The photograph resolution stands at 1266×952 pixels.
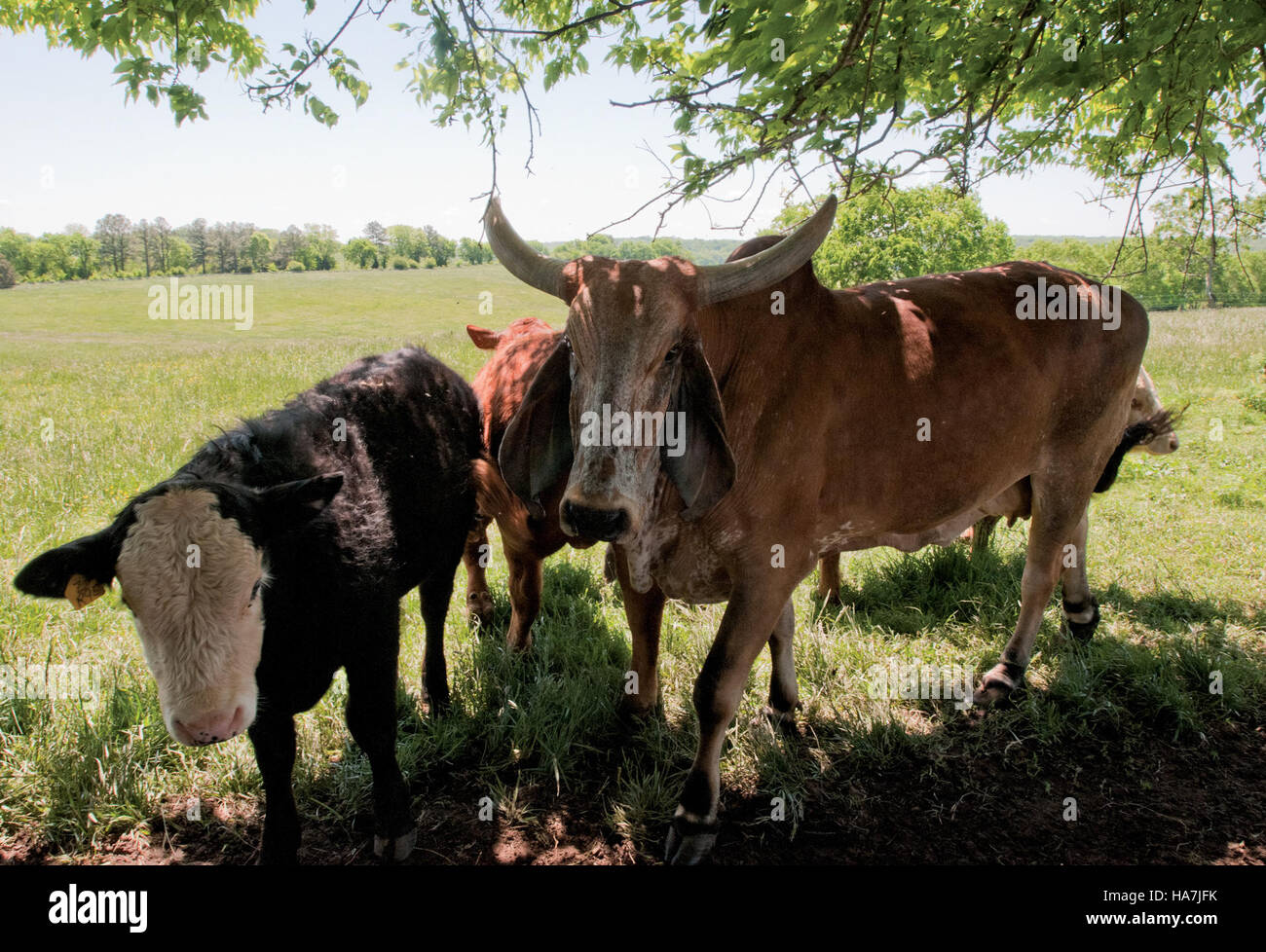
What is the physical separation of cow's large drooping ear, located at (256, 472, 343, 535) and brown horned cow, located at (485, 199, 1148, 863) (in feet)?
Result: 2.59

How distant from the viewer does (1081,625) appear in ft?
A: 16.9

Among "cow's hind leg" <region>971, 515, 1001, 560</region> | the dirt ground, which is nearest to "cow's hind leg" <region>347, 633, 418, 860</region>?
the dirt ground

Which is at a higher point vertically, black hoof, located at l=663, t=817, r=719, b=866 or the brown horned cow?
the brown horned cow

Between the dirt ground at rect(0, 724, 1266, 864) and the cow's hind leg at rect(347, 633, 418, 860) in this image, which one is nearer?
the cow's hind leg at rect(347, 633, 418, 860)

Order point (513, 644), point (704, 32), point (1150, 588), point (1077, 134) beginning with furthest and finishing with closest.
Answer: point (1077, 134)
point (1150, 588)
point (513, 644)
point (704, 32)

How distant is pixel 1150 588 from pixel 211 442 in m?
6.71

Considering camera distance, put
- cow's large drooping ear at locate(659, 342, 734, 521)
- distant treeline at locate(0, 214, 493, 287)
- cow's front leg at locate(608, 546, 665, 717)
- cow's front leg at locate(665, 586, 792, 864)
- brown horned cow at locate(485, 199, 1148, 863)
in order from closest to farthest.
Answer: brown horned cow at locate(485, 199, 1148, 863)
cow's large drooping ear at locate(659, 342, 734, 521)
cow's front leg at locate(665, 586, 792, 864)
cow's front leg at locate(608, 546, 665, 717)
distant treeline at locate(0, 214, 493, 287)

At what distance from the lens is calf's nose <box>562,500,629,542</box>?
8.13 ft

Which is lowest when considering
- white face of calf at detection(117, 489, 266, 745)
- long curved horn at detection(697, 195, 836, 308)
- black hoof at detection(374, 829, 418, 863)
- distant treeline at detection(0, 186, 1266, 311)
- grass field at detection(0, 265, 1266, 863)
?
black hoof at detection(374, 829, 418, 863)

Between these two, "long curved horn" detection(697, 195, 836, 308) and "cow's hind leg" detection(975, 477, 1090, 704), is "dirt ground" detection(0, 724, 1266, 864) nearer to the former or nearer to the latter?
"cow's hind leg" detection(975, 477, 1090, 704)

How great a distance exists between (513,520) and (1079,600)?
404 cm

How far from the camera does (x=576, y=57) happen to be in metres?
5.30

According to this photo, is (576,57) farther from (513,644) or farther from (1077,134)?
(1077,134)

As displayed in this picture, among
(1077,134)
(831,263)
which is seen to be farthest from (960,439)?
(831,263)
